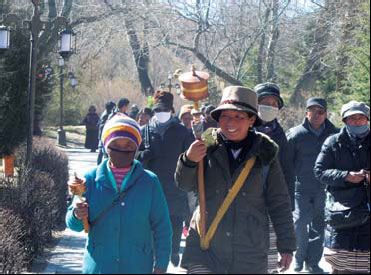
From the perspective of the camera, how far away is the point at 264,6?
2688 centimetres

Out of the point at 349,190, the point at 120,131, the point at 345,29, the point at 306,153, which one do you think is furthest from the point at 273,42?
the point at 120,131

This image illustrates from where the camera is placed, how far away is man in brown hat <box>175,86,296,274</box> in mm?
4473

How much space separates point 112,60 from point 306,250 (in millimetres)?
47680

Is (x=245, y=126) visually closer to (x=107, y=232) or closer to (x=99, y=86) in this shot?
(x=107, y=232)

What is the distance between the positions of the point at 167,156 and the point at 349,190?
2.54 meters

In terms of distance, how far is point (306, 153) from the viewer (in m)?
8.55

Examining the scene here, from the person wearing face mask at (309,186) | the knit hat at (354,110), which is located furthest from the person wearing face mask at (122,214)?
→ the person wearing face mask at (309,186)

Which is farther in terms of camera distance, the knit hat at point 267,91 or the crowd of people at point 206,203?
the knit hat at point 267,91

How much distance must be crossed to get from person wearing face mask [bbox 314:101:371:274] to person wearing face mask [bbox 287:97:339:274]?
83.5 inches

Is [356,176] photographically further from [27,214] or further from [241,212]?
[27,214]

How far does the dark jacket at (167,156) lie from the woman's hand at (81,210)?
385 cm

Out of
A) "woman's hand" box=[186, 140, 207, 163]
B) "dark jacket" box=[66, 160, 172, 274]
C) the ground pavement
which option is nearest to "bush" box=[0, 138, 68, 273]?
the ground pavement

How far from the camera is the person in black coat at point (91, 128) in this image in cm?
2966

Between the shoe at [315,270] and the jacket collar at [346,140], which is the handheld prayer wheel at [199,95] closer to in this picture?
the jacket collar at [346,140]
